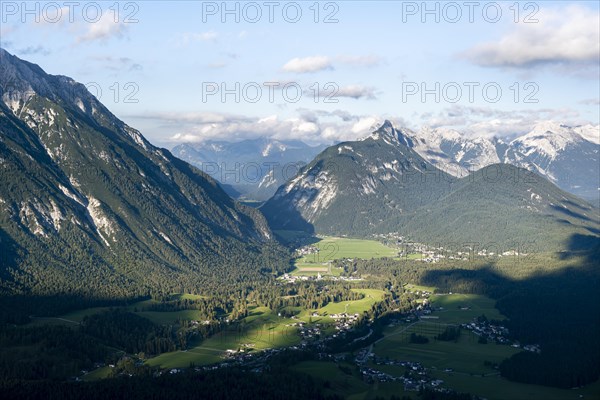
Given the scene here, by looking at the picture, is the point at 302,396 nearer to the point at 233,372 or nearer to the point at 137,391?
the point at 233,372

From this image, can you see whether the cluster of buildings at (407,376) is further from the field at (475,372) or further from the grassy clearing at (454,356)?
the grassy clearing at (454,356)

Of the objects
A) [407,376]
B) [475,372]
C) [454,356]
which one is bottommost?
[475,372]

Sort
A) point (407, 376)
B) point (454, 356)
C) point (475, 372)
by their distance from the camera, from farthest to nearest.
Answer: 1. point (454, 356)
2. point (475, 372)
3. point (407, 376)

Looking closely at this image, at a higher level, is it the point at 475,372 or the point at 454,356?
the point at 454,356

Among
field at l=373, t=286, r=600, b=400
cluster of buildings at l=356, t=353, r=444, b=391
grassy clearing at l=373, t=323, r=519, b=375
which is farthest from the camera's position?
grassy clearing at l=373, t=323, r=519, b=375

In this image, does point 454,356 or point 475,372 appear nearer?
point 475,372

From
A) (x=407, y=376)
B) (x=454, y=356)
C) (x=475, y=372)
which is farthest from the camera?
(x=454, y=356)

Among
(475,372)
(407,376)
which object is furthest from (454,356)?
(407,376)

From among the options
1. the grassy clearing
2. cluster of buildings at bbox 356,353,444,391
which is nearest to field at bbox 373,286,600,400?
the grassy clearing

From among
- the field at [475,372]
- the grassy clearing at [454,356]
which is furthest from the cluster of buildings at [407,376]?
the grassy clearing at [454,356]

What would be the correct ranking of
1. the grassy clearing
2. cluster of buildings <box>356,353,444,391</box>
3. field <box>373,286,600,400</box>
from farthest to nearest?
the grassy clearing
cluster of buildings <box>356,353,444,391</box>
field <box>373,286,600,400</box>

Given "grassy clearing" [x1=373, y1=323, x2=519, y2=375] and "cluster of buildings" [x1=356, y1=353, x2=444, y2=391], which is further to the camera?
"grassy clearing" [x1=373, y1=323, x2=519, y2=375]

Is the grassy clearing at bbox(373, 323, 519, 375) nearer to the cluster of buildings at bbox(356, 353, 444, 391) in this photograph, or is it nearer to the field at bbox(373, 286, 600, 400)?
the field at bbox(373, 286, 600, 400)

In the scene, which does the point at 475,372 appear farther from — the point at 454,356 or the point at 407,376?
the point at 407,376
